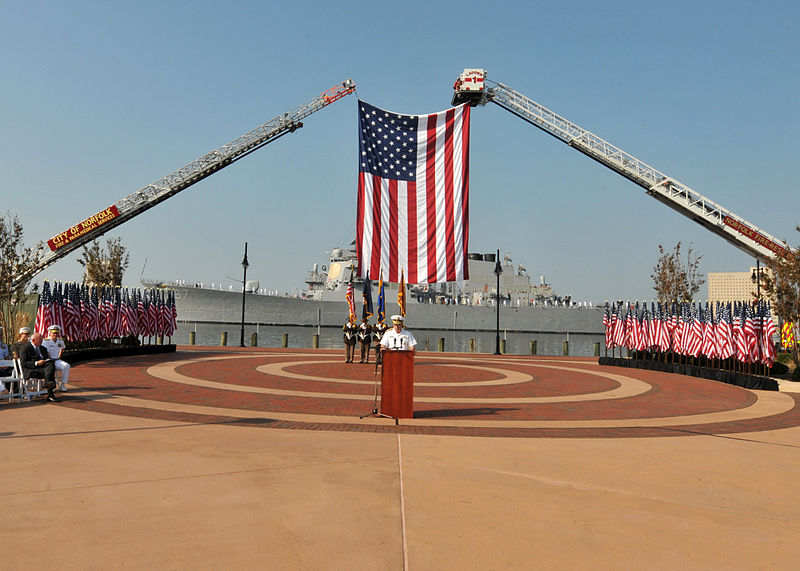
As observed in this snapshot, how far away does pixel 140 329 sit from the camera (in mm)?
26375

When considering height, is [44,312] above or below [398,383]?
above

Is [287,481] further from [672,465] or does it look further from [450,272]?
[450,272]

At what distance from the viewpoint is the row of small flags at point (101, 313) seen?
778 inches

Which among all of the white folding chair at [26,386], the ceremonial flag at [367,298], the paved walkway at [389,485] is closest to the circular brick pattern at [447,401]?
the paved walkway at [389,485]

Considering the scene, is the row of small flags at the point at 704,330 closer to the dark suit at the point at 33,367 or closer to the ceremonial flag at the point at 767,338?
the ceremonial flag at the point at 767,338

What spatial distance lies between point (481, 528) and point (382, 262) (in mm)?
15923

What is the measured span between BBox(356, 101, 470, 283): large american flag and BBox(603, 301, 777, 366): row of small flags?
345 inches

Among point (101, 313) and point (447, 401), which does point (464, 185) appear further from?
point (101, 313)

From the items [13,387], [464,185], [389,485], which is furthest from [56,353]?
[464,185]

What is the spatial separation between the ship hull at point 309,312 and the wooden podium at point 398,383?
65977mm

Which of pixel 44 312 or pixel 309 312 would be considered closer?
pixel 44 312

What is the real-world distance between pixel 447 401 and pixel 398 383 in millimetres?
2901

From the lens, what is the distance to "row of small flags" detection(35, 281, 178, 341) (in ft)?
64.8

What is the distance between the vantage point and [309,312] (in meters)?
78.1
